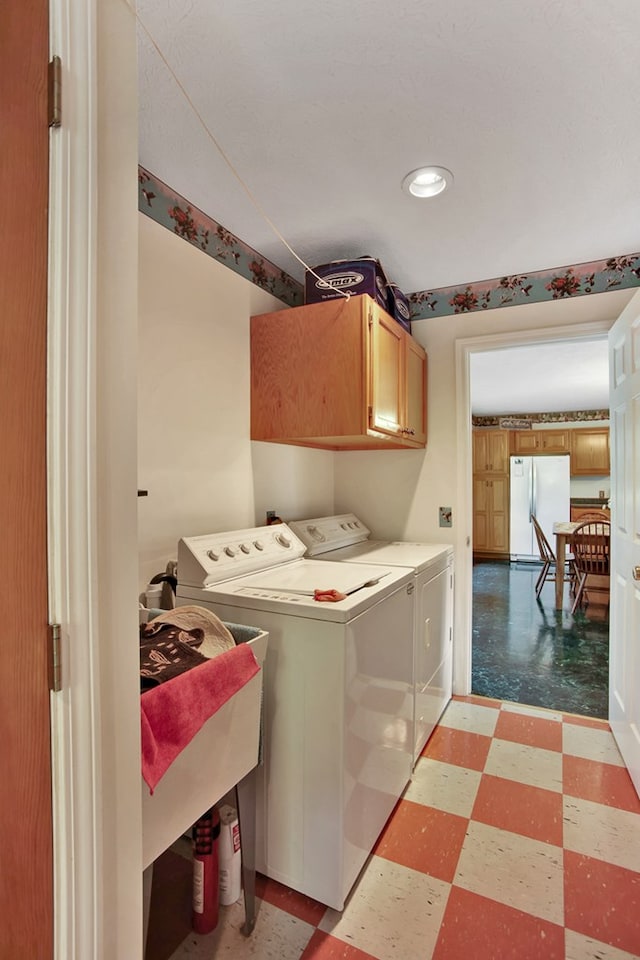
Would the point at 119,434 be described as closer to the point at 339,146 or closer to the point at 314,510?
the point at 339,146

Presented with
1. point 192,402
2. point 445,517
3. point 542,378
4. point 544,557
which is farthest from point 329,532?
point 544,557

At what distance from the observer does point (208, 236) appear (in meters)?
1.90

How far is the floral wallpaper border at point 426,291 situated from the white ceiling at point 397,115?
7cm

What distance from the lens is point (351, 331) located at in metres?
1.94

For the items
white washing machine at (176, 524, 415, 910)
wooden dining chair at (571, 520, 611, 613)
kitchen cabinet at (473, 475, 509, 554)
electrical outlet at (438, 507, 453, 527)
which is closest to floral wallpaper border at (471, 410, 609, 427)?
kitchen cabinet at (473, 475, 509, 554)

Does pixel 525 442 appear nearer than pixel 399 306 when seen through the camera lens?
No

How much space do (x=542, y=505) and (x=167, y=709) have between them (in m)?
6.66

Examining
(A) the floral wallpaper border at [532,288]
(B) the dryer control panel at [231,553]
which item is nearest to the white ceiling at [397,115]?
(A) the floral wallpaper border at [532,288]

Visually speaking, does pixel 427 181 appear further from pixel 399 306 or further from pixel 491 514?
pixel 491 514

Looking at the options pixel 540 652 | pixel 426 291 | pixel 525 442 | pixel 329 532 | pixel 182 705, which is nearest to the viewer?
pixel 182 705

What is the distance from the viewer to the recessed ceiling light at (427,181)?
1.59 meters

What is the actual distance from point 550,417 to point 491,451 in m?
1.00

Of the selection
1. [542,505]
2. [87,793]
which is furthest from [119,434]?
[542,505]

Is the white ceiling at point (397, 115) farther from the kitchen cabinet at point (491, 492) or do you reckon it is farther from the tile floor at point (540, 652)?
the kitchen cabinet at point (491, 492)
